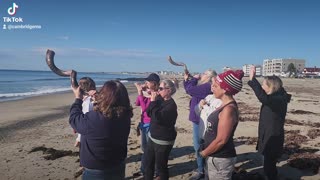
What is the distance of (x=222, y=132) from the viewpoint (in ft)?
12.7

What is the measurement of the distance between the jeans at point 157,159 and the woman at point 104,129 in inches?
56.5

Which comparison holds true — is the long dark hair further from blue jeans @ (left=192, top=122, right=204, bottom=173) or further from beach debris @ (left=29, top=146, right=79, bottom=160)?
beach debris @ (left=29, top=146, right=79, bottom=160)

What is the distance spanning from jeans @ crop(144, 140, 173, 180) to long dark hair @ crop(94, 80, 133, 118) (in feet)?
5.74

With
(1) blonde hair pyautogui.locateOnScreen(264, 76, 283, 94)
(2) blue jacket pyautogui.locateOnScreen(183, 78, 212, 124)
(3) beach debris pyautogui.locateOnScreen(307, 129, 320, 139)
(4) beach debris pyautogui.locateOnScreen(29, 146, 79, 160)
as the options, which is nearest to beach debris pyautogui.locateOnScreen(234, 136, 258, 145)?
(3) beach debris pyautogui.locateOnScreen(307, 129, 320, 139)

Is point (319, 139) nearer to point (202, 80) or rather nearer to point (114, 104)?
point (202, 80)

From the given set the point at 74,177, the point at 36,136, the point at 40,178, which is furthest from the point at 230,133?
the point at 36,136

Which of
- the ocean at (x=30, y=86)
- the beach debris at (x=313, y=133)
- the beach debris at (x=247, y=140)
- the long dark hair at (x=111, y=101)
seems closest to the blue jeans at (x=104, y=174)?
the long dark hair at (x=111, y=101)

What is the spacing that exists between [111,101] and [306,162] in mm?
5423

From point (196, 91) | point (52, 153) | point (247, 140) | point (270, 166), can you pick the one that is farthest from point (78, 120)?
point (247, 140)

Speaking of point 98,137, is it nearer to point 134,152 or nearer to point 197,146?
point 197,146

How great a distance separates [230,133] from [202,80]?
2718mm

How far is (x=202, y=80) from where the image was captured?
6539 millimetres

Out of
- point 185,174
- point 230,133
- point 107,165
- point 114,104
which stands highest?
point 114,104

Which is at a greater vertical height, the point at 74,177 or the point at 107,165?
the point at 107,165
